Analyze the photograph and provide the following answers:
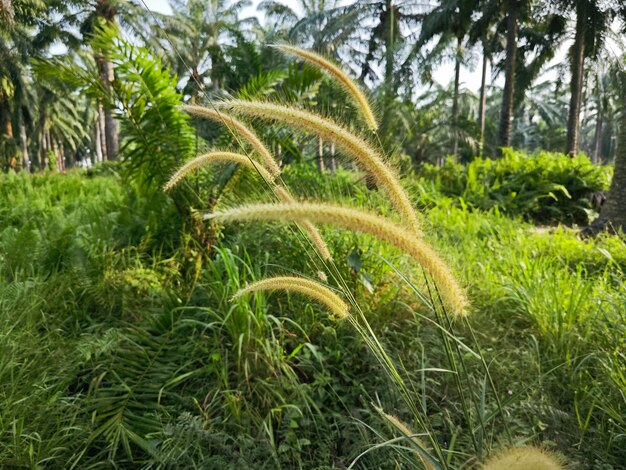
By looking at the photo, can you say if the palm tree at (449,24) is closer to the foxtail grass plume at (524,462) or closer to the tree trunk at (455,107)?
the tree trunk at (455,107)

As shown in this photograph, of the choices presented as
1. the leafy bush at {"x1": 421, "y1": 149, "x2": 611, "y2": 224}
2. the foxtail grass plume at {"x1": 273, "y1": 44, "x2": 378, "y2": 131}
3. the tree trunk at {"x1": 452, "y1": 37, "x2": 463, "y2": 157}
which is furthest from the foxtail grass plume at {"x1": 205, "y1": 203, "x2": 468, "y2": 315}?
the tree trunk at {"x1": 452, "y1": 37, "x2": 463, "y2": 157}

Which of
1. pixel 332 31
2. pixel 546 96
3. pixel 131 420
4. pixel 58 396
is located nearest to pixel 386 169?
pixel 131 420

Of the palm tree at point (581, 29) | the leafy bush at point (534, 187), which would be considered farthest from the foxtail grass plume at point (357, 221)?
the palm tree at point (581, 29)

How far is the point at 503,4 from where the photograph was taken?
11.1 metres

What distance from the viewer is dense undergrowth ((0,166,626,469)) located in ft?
4.96

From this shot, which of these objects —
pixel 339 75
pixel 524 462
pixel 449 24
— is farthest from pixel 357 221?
pixel 449 24

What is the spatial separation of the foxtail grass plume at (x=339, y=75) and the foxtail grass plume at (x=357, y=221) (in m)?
0.70

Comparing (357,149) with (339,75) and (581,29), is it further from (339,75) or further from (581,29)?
(581,29)

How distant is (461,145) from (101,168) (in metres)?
12.2

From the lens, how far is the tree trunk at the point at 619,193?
4859mm

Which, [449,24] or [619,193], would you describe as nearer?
[619,193]

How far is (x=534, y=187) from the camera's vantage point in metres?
6.82

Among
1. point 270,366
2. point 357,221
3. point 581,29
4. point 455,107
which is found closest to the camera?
point 357,221

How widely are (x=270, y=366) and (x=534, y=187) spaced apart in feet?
22.0
